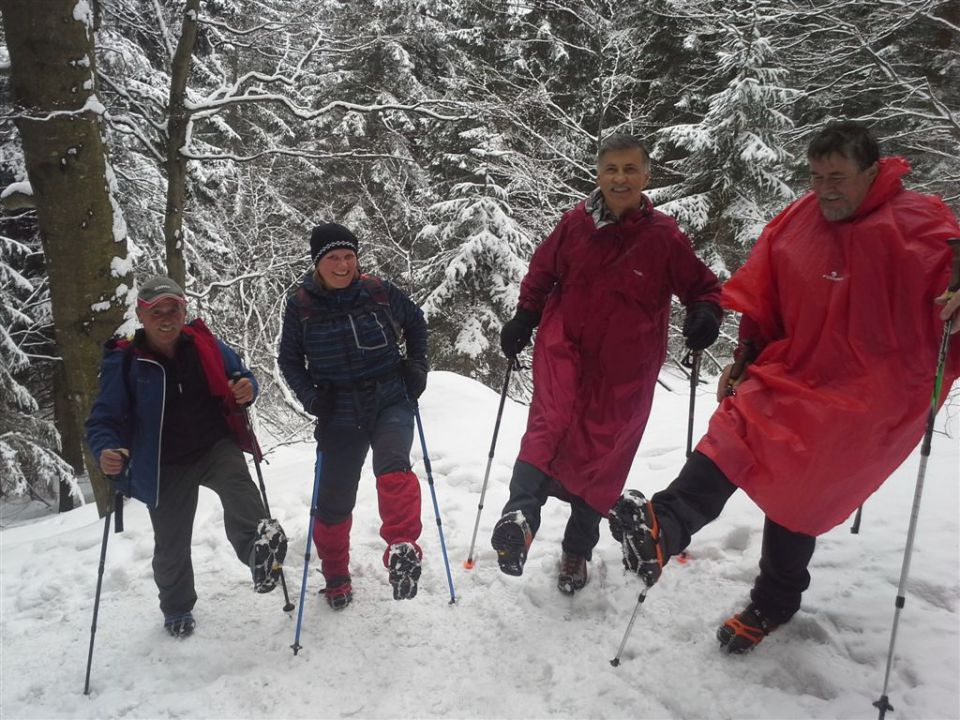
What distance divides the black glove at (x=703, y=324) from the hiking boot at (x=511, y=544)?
1325mm

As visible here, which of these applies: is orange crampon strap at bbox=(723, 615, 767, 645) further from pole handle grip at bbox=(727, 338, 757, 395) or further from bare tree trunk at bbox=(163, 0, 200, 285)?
bare tree trunk at bbox=(163, 0, 200, 285)

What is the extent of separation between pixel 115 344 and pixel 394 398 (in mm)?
1617

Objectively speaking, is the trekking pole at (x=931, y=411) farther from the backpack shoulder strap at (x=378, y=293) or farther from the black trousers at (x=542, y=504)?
the backpack shoulder strap at (x=378, y=293)

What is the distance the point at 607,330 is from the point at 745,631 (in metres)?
1.61

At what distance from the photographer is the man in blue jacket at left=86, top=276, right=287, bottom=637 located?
10.5ft

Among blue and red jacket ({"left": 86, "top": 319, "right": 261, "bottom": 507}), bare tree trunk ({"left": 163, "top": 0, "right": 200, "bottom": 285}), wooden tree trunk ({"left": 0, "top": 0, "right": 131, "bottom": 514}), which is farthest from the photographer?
bare tree trunk ({"left": 163, "top": 0, "right": 200, "bottom": 285})

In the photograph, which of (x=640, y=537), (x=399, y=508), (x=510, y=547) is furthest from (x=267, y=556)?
(x=640, y=537)

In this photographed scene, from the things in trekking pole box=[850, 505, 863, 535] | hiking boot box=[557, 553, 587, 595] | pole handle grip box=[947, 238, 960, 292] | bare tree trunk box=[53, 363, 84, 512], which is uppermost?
pole handle grip box=[947, 238, 960, 292]

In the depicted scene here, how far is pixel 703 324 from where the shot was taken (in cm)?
296

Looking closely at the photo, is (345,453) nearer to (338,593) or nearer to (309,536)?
(309,536)

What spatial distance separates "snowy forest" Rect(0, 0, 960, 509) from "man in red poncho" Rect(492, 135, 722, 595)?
4.17 m

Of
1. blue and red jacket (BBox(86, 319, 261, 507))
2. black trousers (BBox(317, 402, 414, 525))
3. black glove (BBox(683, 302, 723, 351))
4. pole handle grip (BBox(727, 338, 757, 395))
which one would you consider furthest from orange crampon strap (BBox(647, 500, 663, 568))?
blue and red jacket (BBox(86, 319, 261, 507))

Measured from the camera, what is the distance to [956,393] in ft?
25.0

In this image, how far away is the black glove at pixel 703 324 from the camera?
296cm
